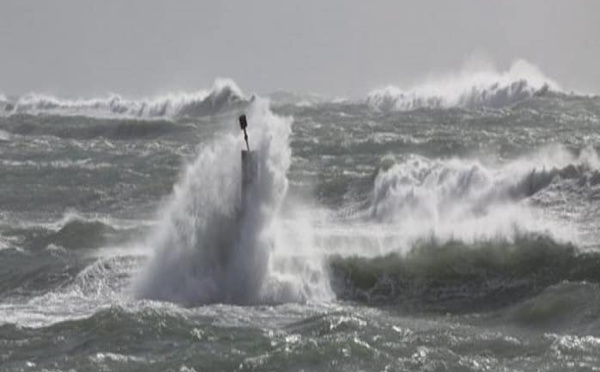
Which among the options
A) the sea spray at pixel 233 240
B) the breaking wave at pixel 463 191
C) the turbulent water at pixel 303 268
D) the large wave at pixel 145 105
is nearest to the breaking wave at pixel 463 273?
the turbulent water at pixel 303 268

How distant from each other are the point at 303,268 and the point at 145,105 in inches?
2430

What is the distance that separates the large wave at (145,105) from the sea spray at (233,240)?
47259 mm

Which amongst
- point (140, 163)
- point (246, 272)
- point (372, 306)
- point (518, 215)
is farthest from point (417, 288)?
point (140, 163)

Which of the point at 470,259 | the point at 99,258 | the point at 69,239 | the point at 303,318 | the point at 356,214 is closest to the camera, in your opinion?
the point at 303,318

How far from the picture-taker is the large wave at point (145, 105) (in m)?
70.1

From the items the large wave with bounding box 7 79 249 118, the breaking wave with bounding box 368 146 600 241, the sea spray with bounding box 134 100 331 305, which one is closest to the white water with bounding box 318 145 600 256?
the breaking wave with bounding box 368 146 600 241

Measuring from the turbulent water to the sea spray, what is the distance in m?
0.03

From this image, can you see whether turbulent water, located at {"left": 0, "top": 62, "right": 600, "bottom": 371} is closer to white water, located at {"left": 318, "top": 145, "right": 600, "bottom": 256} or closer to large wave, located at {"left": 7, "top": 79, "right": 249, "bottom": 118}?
white water, located at {"left": 318, "top": 145, "right": 600, "bottom": 256}

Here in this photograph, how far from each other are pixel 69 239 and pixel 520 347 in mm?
12270

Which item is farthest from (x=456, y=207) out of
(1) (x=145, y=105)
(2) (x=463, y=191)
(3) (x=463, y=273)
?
(1) (x=145, y=105)

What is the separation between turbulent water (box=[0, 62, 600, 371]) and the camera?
13289mm

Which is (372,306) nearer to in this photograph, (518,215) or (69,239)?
(518,215)

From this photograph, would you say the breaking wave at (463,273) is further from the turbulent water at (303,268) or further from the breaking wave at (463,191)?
the breaking wave at (463,191)

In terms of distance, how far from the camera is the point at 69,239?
23.2 meters
